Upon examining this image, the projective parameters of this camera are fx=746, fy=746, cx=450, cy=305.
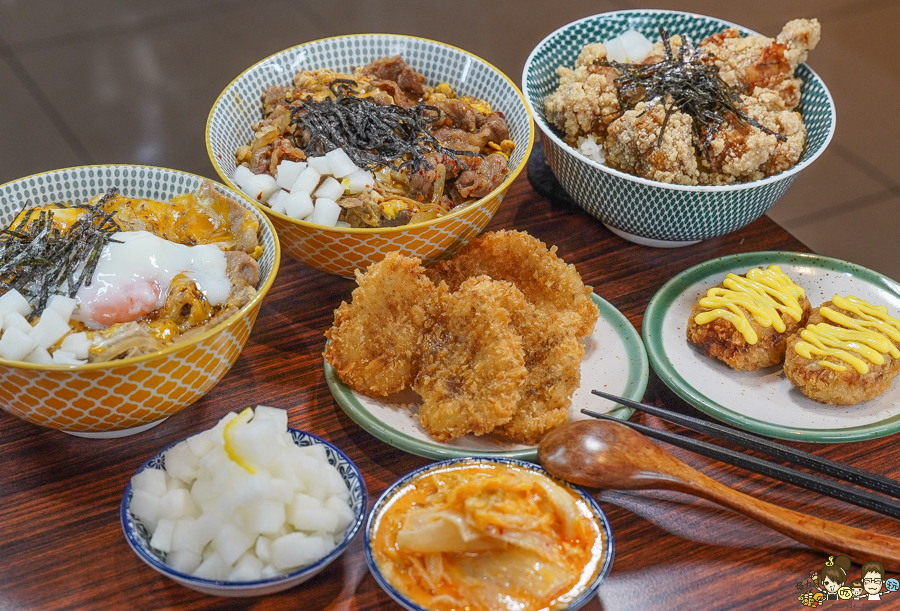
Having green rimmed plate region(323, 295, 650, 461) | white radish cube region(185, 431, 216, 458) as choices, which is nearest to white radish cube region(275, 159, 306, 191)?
green rimmed plate region(323, 295, 650, 461)

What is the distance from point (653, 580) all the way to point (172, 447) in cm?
126

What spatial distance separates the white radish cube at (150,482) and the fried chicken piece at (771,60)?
2698mm

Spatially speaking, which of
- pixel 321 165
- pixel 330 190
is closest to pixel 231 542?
pixel 330 190

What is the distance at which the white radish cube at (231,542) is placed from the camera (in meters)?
1.66

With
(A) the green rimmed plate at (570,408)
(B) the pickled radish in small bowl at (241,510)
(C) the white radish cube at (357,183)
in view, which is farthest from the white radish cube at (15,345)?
(C) the white radish cube at (357,183)

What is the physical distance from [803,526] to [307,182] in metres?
1.83

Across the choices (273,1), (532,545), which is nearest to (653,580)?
(532,545)

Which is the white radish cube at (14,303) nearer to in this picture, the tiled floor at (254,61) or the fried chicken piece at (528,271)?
the fried chicken piece at (528,271)

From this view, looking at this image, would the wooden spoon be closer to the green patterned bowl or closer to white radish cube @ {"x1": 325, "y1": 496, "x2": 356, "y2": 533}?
white radish cube @ {"x1": 325, "y1": 496, "x2": 356, "y2": 533}

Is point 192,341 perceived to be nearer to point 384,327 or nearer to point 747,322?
point 384,327

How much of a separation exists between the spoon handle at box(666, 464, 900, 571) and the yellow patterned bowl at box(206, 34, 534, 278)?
1079mm

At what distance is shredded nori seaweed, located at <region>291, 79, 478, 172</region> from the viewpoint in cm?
274

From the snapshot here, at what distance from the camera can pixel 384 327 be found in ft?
7.45

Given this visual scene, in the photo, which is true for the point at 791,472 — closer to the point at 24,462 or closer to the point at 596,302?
the point at 596,302
